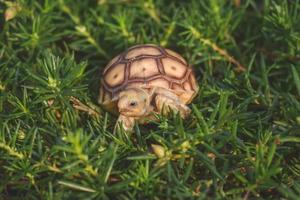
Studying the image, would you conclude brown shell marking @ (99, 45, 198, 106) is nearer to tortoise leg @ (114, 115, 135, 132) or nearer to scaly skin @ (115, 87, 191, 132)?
scaly skin @ (115, 87, 191, 132)

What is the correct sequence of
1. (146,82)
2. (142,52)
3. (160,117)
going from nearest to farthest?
(160,117) → (146,82) → (142,52)

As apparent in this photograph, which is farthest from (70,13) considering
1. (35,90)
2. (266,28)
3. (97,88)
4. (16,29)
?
(266,28)

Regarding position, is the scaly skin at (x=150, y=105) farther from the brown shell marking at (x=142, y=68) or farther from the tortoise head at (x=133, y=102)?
the brown shell marking at (x=142, y=68)

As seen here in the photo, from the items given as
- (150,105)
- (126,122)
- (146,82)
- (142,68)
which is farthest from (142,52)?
(126,122)

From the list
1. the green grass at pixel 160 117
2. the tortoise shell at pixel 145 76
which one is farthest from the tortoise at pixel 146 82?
the green grass at pixel 160 117

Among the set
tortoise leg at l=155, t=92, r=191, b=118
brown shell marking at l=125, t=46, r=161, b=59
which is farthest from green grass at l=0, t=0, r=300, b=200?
brown shell marking at l=125, t=46, r=161, b=59

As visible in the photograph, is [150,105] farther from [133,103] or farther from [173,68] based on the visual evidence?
[173,68]
